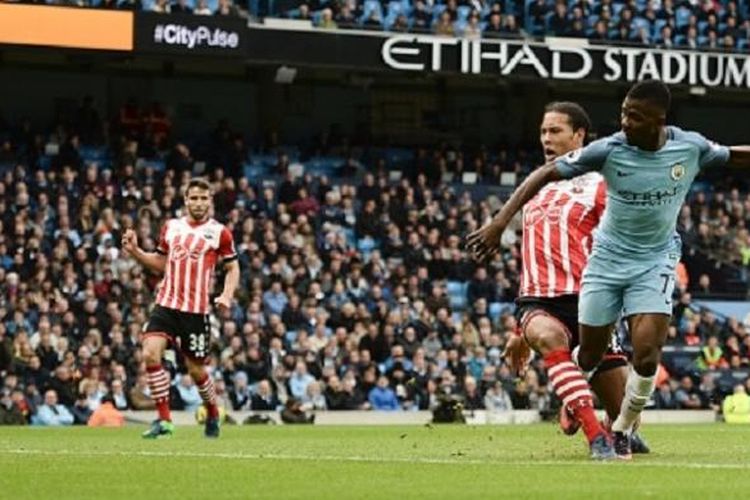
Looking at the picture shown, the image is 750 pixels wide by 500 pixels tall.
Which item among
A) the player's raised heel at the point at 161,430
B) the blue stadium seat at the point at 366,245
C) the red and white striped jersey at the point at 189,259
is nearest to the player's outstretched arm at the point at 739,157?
the red and white striped jersey at the point at 189,259

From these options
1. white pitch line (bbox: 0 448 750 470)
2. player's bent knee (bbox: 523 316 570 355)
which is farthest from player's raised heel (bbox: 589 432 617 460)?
player's bent knee (bbox: 523 316 570 355)

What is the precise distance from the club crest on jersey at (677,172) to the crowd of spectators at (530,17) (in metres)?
25.6

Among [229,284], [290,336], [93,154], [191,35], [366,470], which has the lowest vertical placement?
[290,336]

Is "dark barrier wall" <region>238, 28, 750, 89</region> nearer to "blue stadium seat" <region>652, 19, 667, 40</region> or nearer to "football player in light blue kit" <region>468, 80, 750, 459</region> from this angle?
"blue stadium seat" <region>652, 19, 667, 40</region>

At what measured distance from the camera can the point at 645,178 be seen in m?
12.2

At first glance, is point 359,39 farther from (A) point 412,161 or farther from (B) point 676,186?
(B) point 676,186

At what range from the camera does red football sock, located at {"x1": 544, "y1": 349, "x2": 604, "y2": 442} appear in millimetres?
12570

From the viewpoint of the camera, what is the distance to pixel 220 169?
38031 millimetres

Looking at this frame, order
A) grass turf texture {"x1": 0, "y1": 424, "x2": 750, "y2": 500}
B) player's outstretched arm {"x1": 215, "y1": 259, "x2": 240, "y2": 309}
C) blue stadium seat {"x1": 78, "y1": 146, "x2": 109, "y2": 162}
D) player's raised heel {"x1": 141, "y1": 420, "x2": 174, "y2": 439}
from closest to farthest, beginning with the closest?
Result: 1. grass turf texture {"x1": 0, "y1": 424, "x2": 750, "y2": 500}
2. player's outstretched arm {"x1": 215, "y1": 259, "x2": 240, "y2": 309}
3. player's raised heel {"x1": 141, "y1": 420, "x2": 174, "y2": 439}
4. blue stadium seat {"x1": 78, "y1": 146, "x2": 109, "y2": 162}

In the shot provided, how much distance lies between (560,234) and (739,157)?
1.74 metres

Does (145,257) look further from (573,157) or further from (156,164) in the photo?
(156,164)

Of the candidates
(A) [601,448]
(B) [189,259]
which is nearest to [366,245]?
(B) [189,259]

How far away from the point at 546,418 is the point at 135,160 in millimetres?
10913

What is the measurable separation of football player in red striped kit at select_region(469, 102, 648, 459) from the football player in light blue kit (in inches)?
17.5
